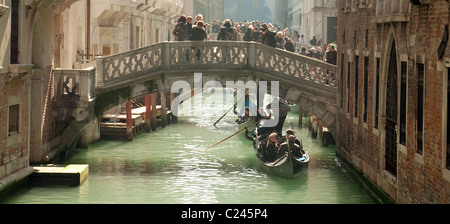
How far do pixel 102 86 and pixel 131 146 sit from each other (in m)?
3.63

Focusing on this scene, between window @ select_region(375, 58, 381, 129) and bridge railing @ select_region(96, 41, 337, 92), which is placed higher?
bridge railing @ select_region(96, 41, 337, 92)

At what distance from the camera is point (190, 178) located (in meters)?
17.5

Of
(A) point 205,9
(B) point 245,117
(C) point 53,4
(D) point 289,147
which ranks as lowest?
(D) point 289,147

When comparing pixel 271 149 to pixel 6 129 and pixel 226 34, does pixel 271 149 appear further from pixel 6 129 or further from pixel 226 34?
pixel 6 129

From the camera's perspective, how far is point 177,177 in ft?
57.7

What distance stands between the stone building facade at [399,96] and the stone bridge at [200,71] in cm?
103

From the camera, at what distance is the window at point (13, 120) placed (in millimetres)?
14962

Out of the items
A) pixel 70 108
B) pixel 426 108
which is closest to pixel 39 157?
pixel 70 108

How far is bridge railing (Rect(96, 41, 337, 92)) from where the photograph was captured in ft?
61.4

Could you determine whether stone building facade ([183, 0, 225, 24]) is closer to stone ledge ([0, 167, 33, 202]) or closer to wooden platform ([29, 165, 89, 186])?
wooden platform ([29, 165, 89, 186])

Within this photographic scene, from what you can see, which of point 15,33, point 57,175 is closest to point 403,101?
point 57,175

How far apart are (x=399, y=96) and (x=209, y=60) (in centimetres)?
658

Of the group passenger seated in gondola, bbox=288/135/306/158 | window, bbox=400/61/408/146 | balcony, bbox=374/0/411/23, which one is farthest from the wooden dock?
window, bbox=400/61/408/146

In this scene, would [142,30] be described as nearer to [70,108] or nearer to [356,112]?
[70,108]
